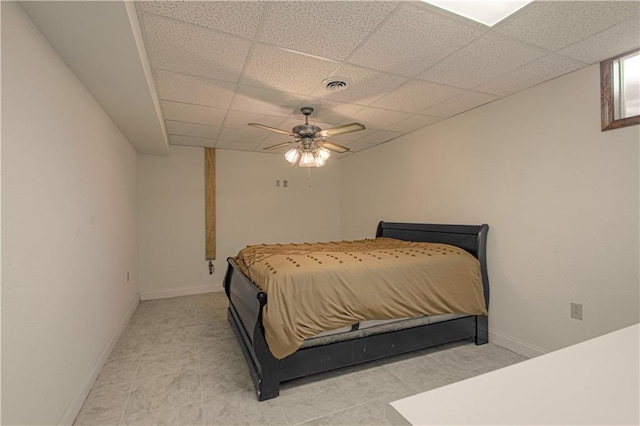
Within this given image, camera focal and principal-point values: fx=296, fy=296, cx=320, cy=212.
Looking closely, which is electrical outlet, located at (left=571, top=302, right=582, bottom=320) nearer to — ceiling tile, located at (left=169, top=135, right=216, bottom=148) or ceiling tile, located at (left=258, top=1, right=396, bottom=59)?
ceiling tile, located at (left=258, top=1, right=396, bottom=59)

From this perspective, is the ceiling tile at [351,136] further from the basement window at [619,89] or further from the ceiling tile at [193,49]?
the basement window at [619,89]

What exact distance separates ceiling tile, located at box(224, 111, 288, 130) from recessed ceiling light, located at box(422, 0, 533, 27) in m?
2.08

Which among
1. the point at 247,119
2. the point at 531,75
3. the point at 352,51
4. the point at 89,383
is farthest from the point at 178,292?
the point at 531,75

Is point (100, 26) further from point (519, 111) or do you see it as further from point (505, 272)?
point (505, 272)

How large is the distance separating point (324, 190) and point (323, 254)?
3.18 m

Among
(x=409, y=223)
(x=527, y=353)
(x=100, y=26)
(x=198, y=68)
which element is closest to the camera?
(x=100, y=26)

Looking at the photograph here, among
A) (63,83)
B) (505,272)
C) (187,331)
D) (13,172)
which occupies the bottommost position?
(187,331)

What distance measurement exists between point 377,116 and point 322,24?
1784 millimetres

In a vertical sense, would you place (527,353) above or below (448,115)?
below

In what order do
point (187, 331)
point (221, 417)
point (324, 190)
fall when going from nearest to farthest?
point (221, 417) < point (187, 331) < point (324, 190)

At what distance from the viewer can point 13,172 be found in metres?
1.28

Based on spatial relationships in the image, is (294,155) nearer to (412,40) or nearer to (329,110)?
(329,110)

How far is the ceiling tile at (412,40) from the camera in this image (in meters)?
1.69

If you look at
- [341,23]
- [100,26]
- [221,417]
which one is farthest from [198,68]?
[221,417]
